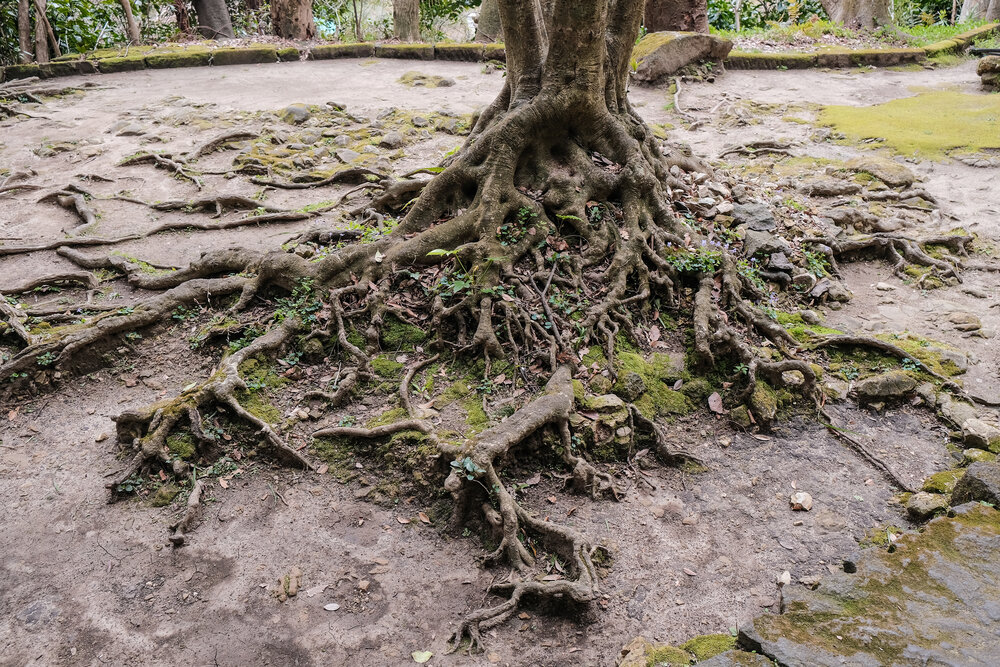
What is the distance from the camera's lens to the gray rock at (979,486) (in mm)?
3537

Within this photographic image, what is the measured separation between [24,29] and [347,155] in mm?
9966

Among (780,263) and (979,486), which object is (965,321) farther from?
(979,486)

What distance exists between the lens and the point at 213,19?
17.5 metres

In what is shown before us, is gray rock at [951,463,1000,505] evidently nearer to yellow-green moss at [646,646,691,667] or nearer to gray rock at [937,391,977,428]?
gray rock at [937,391,977,428]

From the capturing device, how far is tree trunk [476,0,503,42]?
16984 mm

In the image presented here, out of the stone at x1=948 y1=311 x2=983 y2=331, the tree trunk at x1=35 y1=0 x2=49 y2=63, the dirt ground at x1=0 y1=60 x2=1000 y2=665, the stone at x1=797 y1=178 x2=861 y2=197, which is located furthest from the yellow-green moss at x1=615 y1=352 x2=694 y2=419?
the tree trunk at x1=35 y1=0 x2=49 y2=63

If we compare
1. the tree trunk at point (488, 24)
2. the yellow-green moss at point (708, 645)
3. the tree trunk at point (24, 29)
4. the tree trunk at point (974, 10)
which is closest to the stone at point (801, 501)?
the yellow-green moss at point (708, 645)

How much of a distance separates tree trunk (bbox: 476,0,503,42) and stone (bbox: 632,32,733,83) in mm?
4423

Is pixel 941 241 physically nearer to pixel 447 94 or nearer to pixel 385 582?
pixel 385 582

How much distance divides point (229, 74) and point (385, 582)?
14.0 m

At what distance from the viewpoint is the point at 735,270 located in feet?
19.9

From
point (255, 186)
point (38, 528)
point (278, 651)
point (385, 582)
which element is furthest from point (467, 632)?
point (255, 186)

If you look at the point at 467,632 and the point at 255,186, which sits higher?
the point at 255,186

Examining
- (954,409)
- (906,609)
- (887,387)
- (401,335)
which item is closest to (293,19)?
(401,335)
